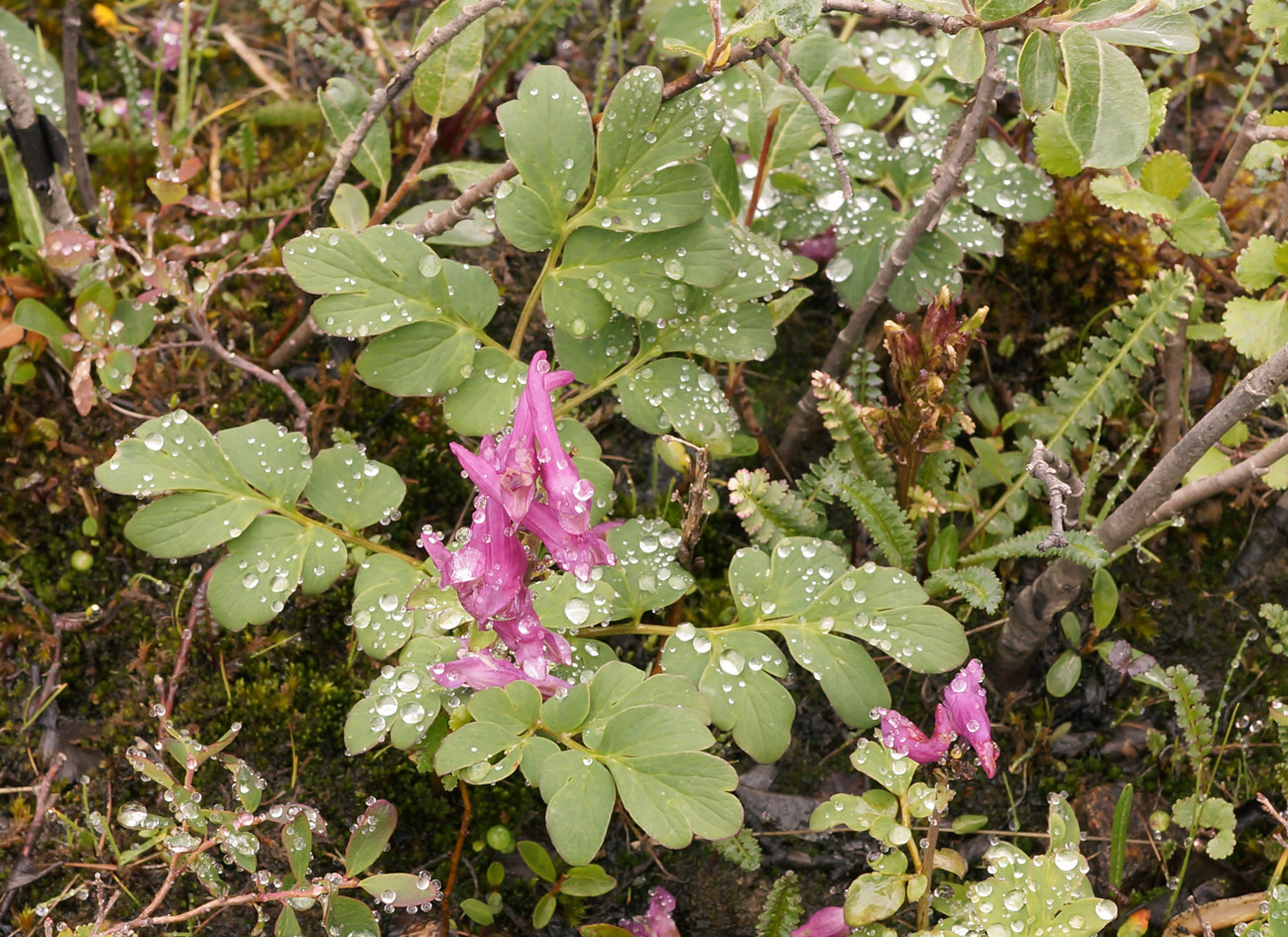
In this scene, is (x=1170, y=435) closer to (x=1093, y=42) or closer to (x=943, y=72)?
(x=943, y=72)

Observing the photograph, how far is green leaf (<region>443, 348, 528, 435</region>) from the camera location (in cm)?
245

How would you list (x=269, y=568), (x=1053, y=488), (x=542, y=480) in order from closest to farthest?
(x=542, y=480) → (x=1053, y=488) → (x=269, y=568)

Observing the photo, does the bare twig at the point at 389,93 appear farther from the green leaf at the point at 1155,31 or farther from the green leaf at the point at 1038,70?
the green leaf at the point at 1155,31

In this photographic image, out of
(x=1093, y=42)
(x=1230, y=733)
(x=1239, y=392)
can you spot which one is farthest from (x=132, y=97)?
(x=1230, y=733)

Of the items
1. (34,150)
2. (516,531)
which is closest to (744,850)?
(516,531)

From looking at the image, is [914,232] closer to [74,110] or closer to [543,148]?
[543,148]

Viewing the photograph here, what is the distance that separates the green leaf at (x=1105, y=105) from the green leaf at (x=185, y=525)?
1920 millimetres

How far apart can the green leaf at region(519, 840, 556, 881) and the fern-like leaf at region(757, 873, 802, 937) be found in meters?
0.52

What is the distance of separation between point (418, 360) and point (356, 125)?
902 mm

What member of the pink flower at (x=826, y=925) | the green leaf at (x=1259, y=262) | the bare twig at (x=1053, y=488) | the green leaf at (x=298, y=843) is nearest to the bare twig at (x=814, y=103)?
the bare twig at (x=1053, y=488)

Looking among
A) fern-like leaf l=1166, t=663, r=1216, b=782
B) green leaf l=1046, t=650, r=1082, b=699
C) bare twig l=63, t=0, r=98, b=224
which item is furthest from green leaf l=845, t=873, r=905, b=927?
bare twig l=63, t=0, r=98, b=224

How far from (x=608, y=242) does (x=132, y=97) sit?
1.86 meters

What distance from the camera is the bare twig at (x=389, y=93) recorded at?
8.07 ft

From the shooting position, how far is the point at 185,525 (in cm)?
241
